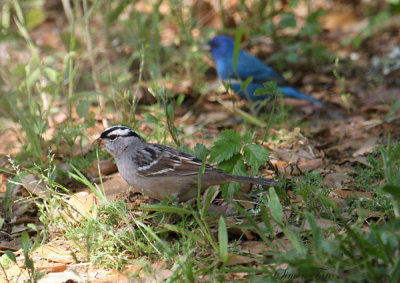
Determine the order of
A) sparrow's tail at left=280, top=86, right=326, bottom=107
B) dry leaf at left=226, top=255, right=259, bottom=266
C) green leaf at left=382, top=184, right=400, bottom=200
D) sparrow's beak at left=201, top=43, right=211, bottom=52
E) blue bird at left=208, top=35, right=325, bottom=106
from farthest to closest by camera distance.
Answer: sparrow's beak at left=201, top=43, right=211, bottom=52
blue bird at left=208, top=35, right=325, bottom=106
sparrow's tail at left=280, top=86, right=326, bottom=107
dry leaf at left=226, top=255, right=259, bottom=266
green leaf at left=382, top=184, right=400, bottom=200

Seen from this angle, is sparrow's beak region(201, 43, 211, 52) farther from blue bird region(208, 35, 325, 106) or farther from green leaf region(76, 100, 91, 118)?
green leaf region(76, 100, 91, 118)

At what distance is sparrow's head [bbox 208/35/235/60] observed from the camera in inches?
254

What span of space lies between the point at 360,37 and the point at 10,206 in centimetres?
478

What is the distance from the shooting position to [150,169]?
12.0 feet

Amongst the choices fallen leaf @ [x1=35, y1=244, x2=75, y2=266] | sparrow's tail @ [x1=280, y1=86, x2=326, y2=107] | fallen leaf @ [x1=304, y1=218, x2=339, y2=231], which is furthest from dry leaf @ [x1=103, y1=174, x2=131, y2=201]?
sparrow's tail @ [x1=280, y1=86, x2=326, y2=107]

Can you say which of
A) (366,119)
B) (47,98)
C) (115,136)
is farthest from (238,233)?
(47,98)

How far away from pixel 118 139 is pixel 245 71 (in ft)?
8.91

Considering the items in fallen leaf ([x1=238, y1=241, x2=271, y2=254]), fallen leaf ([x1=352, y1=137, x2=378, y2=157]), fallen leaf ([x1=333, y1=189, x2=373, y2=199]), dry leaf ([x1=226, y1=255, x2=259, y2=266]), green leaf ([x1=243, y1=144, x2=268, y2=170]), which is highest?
green leaf ([x1=243, y1=144, x2=268, y2=170])

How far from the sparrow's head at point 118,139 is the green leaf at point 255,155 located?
3.34ft

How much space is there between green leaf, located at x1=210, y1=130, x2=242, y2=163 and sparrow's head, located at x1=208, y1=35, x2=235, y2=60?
3.10 m

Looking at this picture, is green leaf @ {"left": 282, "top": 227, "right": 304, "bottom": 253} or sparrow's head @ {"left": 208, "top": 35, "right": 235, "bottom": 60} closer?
green leaf @ {"left": 282, "top": 227, "right": 304, "bottom": 253}

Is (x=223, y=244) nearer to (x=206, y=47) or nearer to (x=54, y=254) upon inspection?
(x=54, y=254)

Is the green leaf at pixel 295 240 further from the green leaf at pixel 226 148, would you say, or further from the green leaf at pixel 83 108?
the green leaf at pixel 83 108

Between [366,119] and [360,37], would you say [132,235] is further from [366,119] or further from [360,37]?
[360,37]
